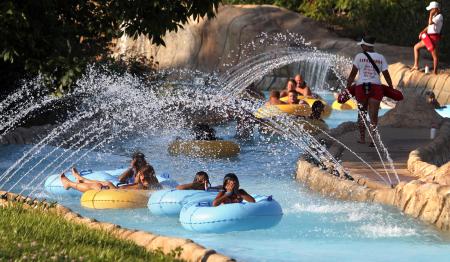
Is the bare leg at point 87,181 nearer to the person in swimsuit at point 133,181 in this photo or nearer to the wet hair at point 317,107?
the person in swimsuit at point 133,181

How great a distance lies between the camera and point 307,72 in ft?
107

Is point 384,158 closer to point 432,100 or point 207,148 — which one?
point 207,148

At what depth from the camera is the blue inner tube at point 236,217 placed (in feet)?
39.1

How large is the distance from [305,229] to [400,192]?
3.47 feet

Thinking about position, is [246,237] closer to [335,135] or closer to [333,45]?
[335,135]

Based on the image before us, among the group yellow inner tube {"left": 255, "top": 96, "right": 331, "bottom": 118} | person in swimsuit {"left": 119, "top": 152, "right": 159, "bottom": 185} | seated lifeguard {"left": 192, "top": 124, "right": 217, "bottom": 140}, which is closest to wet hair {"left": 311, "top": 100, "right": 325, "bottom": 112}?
yellow inner tube {"left": 255, "top": 96, "right": 331, "bottom": 118}

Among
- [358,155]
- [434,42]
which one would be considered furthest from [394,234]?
[434,42]

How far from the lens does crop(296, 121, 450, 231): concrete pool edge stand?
11617 mm

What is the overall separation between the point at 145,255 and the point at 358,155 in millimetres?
7827

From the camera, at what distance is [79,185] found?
1491 cm

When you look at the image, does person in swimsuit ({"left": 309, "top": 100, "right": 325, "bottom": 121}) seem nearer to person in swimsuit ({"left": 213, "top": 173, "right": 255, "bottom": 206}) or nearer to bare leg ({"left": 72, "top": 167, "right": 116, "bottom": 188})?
bare leg ({"left": 72, "top": 167, "right": 116, "bottom": 188})

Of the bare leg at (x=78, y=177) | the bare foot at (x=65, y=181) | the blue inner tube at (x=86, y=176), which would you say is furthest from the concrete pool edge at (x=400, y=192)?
the bare foot at (x=65, y=181)

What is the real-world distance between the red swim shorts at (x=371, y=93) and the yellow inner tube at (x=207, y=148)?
2.26m

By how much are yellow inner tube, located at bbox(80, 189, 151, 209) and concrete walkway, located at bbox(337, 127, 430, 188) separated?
2.54 meters
